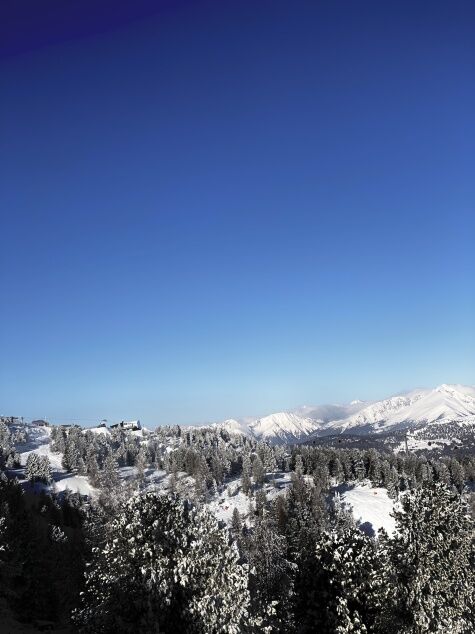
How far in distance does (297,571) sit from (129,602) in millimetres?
17803

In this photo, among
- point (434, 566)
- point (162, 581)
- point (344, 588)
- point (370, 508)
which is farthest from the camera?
point (370, 508)

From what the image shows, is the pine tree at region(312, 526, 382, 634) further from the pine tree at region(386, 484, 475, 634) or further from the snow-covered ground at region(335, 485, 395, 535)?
the snow-covered ground at region(335, 485, 395, 535)

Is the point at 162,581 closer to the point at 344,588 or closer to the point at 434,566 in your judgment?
the point at 344,588

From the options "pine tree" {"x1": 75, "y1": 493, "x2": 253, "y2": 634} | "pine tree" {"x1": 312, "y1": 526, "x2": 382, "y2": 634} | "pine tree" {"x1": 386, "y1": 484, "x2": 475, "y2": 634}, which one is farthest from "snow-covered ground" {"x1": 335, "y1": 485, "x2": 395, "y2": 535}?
"pine tree" {"x1": 75, "y1": 493, "x2": 253, "y2": 634}

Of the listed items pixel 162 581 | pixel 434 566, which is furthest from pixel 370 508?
pixel 162 581

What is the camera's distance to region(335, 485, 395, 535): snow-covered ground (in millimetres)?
164750

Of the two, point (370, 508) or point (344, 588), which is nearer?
point (344, 588)

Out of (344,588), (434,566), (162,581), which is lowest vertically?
(344,588)

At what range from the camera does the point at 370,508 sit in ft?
580

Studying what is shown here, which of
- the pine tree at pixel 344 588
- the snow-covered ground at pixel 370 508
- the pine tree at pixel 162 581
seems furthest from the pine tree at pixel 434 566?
the snow-covered ground at pixel 370 508

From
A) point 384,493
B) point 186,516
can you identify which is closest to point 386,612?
point 186,516

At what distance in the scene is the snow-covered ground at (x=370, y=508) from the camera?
165 meters

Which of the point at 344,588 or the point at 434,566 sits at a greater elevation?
the point at 434,566

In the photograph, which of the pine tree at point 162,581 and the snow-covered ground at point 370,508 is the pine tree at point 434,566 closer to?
the pine tree at point 162,581
